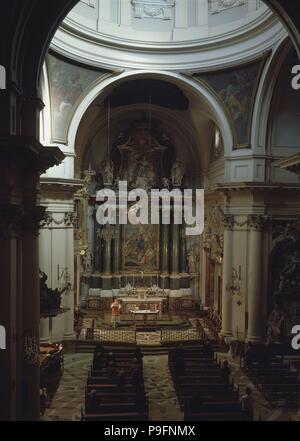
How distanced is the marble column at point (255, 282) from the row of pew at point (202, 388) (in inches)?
98.0

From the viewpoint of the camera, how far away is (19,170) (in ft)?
30.3

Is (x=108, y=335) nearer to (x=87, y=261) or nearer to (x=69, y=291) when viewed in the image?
(x=69, y=291)

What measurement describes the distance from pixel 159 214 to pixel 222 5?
11243 millimetres

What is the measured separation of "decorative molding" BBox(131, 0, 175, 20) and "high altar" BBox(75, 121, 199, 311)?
7.27m

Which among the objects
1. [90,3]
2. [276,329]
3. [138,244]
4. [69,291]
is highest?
[90,3]

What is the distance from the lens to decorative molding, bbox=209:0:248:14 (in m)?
17.6

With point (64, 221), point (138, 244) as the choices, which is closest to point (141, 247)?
point (138, 244)

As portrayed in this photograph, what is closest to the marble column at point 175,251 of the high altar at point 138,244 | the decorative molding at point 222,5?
the high altar at point 138,244

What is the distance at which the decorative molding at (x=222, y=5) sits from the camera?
57.7 ft

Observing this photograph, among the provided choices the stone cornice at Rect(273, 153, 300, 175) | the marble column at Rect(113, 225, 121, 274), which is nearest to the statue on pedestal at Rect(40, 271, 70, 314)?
the stone cornice at Rect(273, 153, 300, 175)

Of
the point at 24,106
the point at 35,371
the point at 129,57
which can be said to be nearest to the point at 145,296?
Result: the point at 129,57

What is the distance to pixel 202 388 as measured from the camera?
13461 mm
